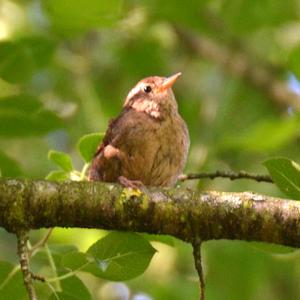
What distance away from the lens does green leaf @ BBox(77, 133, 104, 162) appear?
346cm

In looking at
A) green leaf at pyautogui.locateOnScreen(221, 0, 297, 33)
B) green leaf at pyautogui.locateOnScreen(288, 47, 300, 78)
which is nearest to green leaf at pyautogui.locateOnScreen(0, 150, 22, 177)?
green leaf at pyautogui.locateOnScreen(288, 47, 300, 78)

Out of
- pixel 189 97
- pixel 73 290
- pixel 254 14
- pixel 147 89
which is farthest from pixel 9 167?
pixel 189 97

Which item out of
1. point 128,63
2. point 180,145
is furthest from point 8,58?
point 128,63

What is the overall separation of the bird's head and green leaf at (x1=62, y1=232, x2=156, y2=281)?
1.27 meters

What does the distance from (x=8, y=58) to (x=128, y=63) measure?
2510 millimetres

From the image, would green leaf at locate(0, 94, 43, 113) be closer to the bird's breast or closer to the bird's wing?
the bird's wing

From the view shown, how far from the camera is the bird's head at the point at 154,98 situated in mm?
4348

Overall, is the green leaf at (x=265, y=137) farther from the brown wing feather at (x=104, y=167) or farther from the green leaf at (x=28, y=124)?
the green leaf at (x=28, y=124)

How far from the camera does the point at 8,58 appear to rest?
3.82 m

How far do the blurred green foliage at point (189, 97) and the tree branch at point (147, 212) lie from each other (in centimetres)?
141

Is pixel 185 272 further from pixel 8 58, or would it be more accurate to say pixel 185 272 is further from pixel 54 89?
pixel 8 58

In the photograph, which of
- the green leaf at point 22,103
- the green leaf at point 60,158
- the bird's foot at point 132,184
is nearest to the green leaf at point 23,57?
the green leaf at point 22,103

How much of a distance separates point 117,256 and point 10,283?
0.49m

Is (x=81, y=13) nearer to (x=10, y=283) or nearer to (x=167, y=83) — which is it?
(x=167, y=83)
